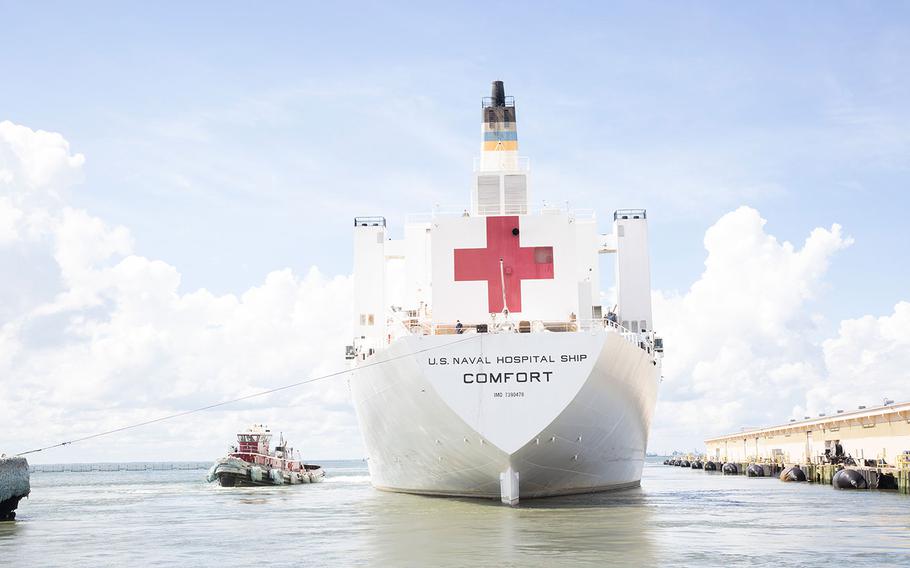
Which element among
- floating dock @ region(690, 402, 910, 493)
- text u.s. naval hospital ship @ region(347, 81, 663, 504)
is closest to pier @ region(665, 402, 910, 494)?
floating dock @ region(690, 402, 910, 493)

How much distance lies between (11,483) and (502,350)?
11.0m

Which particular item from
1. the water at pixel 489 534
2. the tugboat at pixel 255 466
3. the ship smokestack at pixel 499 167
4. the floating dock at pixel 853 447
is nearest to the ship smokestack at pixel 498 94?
the ship smokestack at pixel 499 167

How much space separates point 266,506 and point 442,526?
10.7 metres

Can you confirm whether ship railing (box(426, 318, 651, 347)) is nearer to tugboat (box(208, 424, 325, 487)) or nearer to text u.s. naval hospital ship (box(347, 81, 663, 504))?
text u.s. naval hospital ship (box(347, 81, 663, 504))

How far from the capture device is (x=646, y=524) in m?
16.6

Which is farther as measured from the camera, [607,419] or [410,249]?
[410,249]

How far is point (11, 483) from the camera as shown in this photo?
2023 cm

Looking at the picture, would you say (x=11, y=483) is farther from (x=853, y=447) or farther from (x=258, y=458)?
(x=853, y=447)

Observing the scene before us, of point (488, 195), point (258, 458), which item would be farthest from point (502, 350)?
point (258, 458)

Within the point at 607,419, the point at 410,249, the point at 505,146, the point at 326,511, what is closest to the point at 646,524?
the point at 607,419

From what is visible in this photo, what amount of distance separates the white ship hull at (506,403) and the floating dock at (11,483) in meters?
7.70

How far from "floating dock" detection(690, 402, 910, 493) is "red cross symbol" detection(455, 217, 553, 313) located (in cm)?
1284

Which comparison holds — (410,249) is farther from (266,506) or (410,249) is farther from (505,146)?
(266,506)

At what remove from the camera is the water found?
12.6 m
